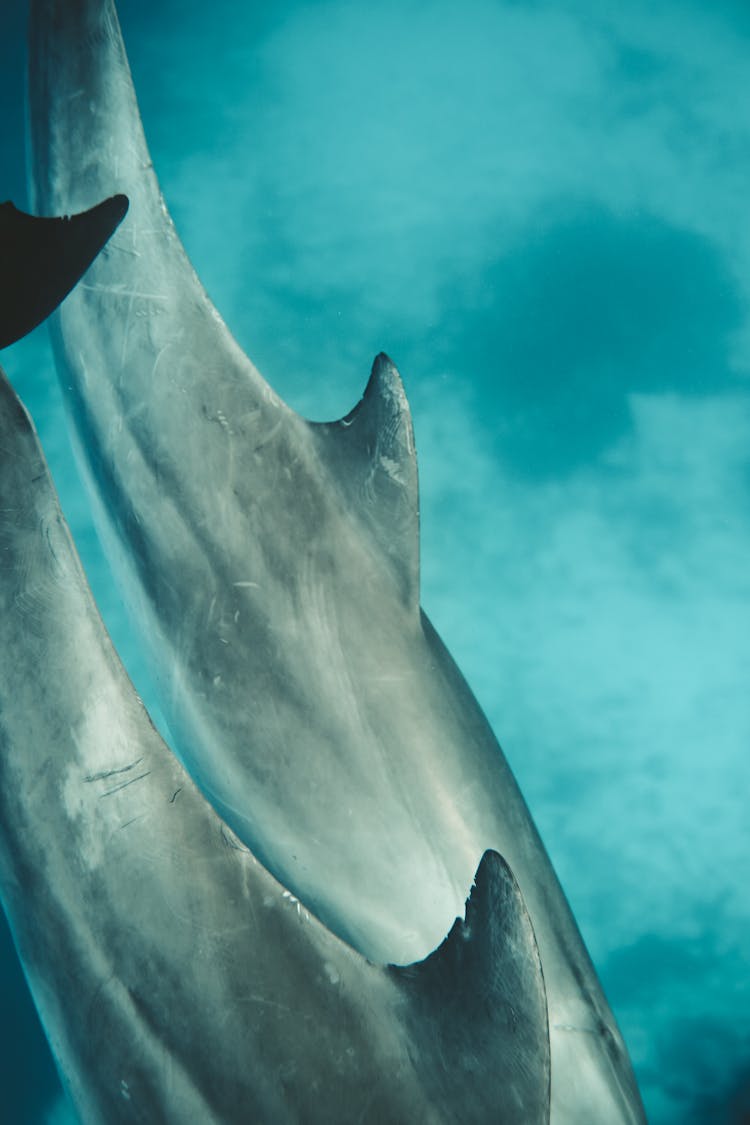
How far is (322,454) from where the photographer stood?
2.65m

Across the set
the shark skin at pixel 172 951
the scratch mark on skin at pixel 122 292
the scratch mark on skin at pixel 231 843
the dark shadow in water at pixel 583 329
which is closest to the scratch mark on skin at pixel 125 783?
the shark skin at pixel 172 951

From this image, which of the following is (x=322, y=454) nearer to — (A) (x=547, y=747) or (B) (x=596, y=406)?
(A) (x=547, y=747)

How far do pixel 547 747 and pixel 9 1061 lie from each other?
223 cm

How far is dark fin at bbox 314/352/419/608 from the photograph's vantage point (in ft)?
8.52

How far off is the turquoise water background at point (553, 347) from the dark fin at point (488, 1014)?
201cm

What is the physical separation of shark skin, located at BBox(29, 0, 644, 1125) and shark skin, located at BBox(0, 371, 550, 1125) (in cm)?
55

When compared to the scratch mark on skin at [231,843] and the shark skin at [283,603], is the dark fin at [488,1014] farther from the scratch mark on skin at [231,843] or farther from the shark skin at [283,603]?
the shark skin at [283,603]

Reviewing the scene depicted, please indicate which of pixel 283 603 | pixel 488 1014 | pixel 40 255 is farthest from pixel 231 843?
pixel 40 255

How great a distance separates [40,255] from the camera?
196 cm

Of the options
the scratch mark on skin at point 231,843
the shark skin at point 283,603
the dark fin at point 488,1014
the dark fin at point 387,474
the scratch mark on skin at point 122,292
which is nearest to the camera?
the dark fin at point 488,1014

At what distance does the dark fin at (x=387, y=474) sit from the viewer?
8.52ft

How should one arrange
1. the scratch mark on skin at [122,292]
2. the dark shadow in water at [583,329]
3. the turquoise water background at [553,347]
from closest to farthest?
the scratch mark on skin at [122,292], the turquoise water background at [553,347], the dark shadow in water at [583,329]

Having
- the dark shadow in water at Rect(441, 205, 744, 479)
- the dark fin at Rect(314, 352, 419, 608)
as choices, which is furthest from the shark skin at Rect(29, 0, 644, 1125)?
the dark shadow in water at Rect(441, 205, 744, 479)

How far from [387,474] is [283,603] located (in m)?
0.44
